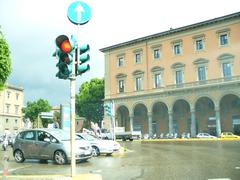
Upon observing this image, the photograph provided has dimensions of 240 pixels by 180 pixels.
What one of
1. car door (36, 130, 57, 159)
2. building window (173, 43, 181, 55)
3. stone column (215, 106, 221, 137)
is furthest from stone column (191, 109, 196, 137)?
car door (36, 130, 57, 159)

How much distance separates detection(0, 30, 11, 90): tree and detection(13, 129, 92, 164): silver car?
4.57 m

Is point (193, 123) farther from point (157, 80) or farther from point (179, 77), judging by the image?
point (157, 80)

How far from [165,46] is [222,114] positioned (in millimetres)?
14136

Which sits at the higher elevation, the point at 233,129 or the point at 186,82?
the point at 186,82

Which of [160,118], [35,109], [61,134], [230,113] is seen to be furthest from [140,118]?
[61,134]

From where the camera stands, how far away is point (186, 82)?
180 ft

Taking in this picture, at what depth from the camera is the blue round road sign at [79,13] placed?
290 inches

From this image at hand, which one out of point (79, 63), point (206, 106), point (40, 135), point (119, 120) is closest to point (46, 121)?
point (119, 120)

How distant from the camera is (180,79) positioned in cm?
5619

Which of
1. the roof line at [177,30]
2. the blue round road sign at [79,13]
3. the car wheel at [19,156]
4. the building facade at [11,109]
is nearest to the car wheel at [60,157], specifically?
the car wheel at [19,156]

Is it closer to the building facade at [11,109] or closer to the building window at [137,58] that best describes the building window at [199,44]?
the building window at [137,58]

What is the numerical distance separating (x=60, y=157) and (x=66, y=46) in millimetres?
9492

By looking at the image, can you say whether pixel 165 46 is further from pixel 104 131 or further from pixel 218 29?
pixel 104 131

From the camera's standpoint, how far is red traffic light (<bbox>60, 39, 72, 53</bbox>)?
6.93m
